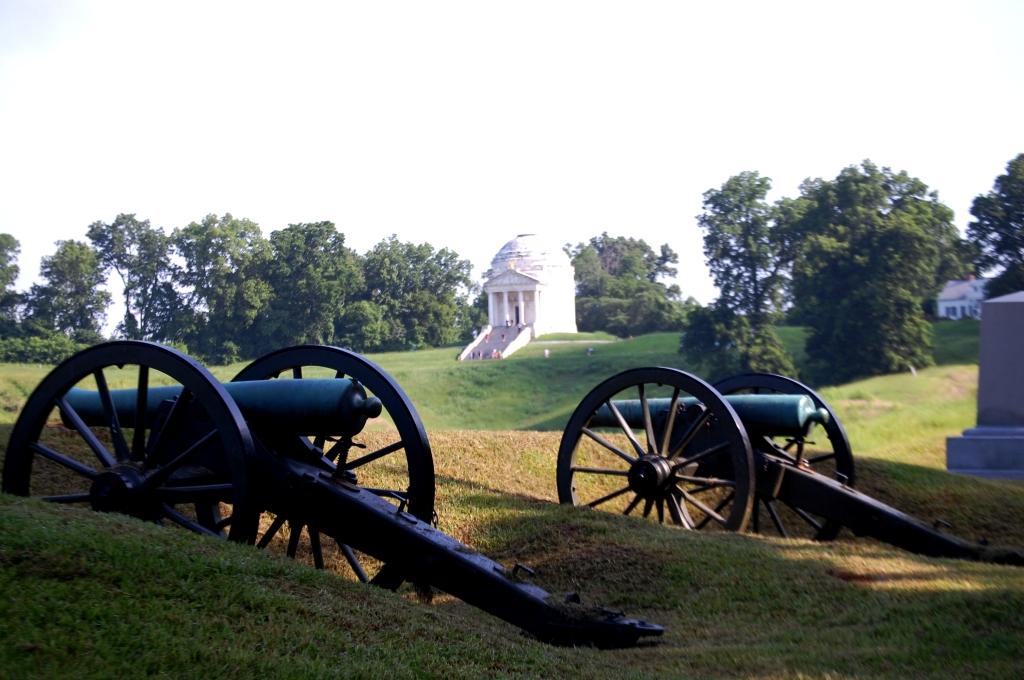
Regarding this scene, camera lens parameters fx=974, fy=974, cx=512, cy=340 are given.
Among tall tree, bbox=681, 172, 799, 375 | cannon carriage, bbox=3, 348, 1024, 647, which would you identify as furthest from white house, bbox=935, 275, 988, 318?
cannon carriage, bbox=3, 348, 1024, 647

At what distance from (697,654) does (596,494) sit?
5.92m

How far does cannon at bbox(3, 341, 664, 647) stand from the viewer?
16.2ft

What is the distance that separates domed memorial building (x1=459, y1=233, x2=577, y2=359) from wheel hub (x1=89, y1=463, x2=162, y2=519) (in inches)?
2302

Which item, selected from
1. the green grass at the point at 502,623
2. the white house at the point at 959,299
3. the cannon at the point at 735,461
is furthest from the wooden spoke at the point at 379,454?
the white house at the point at 959,299

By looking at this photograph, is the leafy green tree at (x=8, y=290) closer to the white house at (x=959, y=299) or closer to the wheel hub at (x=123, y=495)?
the wheel hub at (x=123, y=495)

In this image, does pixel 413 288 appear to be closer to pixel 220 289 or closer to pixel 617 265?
pixel 220 289

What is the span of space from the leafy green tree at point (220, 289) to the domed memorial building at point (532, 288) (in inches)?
1716

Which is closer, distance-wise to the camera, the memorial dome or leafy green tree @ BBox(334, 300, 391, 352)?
leafy green tree @ BBox(334, 300, 391, 352)

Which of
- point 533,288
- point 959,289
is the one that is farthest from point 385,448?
point 533,288

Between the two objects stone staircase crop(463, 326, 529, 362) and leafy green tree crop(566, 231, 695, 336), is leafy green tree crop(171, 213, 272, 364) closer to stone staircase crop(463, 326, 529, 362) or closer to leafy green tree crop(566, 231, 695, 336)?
stone staircase crop(463, 326, 529, 362)

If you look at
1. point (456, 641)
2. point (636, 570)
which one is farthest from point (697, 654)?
point (636, 570)

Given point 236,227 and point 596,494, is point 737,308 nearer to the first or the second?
point 236,227

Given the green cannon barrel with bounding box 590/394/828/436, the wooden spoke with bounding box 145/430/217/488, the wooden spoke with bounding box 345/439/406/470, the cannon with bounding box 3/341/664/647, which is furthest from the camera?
the green cannon barrel with bounding box 590/394/828/436

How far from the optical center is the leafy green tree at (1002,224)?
34.4 meters
